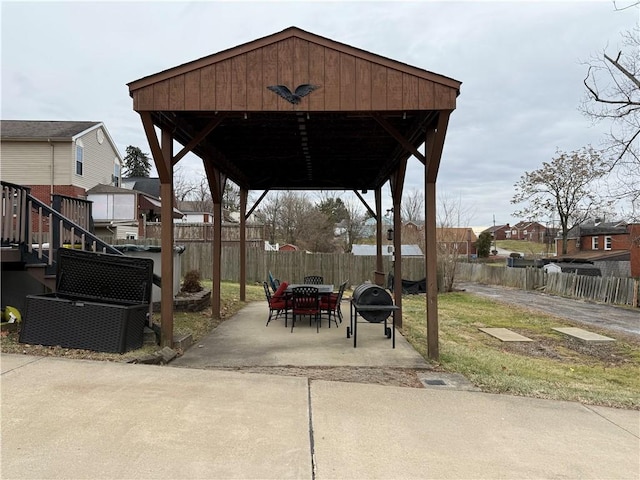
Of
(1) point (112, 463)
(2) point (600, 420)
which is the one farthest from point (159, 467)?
(2) point (600, 420)

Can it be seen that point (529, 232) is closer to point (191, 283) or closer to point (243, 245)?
point (243, 245)

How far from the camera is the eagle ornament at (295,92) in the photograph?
550cm

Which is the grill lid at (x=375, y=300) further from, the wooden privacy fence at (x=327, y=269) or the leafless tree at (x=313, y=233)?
the leafless tree at (x=313, y=233)

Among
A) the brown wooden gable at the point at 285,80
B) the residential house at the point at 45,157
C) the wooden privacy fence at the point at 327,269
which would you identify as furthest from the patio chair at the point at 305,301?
the residential house at the point at 45,157

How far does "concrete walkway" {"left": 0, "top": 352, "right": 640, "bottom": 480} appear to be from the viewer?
102 inches

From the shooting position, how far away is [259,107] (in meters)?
5.51

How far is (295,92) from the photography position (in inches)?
216

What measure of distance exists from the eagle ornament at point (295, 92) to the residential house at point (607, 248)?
22972mm

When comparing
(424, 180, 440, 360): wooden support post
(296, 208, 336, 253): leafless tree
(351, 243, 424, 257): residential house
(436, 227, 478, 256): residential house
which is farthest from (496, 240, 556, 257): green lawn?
(424, 180, 440, 360): wooden support post

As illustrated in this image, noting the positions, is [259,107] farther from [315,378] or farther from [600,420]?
[600,420]

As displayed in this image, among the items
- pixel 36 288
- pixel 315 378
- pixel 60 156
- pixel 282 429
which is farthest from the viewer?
pixel 60 156

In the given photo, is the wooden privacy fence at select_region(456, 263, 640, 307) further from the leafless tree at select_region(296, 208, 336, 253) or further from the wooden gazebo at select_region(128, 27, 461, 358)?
the wooden gazebo at select_region(128, 27, 461, 358)

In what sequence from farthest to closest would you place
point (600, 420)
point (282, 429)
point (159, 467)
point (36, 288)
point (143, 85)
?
point (36, 288)
point (143, 85)
point (600, 420)
point (282, 429)
point (159, 467)

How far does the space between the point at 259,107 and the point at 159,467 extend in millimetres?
4273
